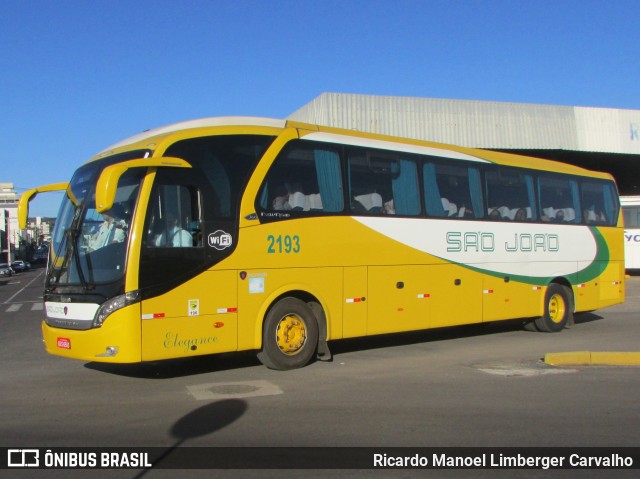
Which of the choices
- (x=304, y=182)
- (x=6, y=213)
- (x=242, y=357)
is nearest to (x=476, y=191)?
(x=304, y=182)

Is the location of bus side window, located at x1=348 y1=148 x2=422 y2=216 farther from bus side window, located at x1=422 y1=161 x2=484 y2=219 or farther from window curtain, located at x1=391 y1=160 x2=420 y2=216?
bus side window, located at x1=422 y1=161 x2=484 y2=219

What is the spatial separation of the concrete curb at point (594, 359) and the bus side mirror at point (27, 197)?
8.10 m

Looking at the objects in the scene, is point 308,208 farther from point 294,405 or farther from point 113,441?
point 113,441

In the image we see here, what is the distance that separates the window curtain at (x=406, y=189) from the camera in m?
11.5

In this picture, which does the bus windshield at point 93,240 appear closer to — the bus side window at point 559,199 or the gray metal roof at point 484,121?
the bus side window at point 559,199

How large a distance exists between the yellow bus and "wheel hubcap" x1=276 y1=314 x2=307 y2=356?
0.02 meters

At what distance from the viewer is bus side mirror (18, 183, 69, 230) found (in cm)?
965

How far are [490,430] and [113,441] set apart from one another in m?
3.67

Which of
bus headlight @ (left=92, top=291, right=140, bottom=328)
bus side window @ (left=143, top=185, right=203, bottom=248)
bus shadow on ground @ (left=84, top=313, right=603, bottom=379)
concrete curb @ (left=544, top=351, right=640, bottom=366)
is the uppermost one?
bus side window @ (left=143, top=185, right=203, bottom=248)

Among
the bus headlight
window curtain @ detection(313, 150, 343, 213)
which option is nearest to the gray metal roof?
window curtain @ detection(313, 150, 343, 213)

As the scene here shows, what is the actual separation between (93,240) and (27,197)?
2.11 m

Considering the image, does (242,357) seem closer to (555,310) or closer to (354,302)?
(354,302)

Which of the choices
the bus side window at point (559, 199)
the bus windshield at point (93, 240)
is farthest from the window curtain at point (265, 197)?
the bus side window at point (559, 199)

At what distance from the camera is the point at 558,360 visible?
34.4 feet
